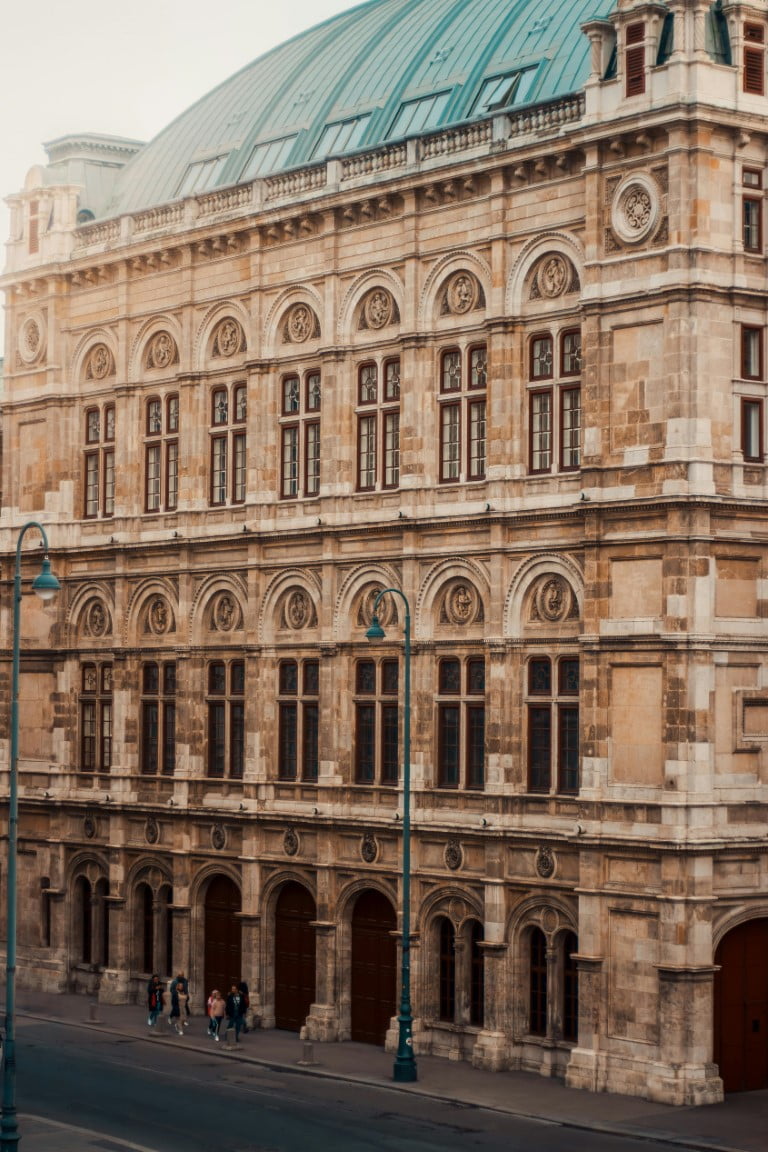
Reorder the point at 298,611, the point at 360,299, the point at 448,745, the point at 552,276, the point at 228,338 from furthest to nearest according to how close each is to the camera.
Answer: the point at 228,338, the point at 298,611, the point at 360,299, the point at 448,745, the point at 552,276

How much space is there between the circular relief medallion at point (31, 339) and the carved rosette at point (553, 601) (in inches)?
953

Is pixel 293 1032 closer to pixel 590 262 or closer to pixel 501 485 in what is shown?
pixel 501 485

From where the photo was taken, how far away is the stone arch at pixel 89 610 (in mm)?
65500

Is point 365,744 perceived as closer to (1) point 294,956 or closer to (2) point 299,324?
(1) point 294,956

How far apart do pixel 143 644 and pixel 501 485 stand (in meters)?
16.5

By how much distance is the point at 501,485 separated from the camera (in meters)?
51.9

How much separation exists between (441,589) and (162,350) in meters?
15.0

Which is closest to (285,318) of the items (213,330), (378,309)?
(213,330)

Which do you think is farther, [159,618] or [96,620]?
[96,620]

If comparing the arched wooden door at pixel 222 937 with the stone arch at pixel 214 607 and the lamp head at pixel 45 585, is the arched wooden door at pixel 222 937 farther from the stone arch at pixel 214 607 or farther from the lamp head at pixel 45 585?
the lamp head at pixel 45 585

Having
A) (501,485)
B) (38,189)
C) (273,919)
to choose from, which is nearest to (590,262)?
(501,485)

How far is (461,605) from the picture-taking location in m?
53.4

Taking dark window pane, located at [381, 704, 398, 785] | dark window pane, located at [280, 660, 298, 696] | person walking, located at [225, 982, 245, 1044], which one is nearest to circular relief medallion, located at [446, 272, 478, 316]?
dark window pane, located at [381, 704, 398, 785]

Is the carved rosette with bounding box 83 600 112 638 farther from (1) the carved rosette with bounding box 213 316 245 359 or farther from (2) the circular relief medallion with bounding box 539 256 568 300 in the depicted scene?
(2) the circular relief medallion with bounding box 539 256 568 300
